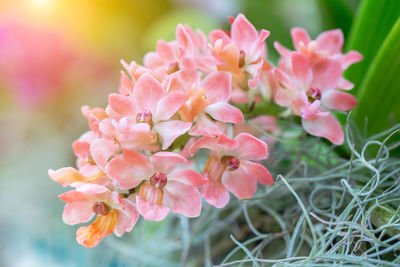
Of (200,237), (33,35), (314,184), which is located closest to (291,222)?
(314,184)

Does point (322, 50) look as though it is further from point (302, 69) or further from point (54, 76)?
point (54, 76)

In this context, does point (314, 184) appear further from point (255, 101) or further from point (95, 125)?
point (95, 125)

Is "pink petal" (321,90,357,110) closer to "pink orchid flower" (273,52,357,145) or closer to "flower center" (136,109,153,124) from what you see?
"pink orchid flower" (273,52,357,145)

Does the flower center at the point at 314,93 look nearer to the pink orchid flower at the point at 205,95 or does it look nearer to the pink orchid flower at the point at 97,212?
the pink orchid flower at the point at 205,95

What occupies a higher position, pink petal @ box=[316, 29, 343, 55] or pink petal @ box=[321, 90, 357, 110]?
pink petal @ box=[316, 29, 343, 55]

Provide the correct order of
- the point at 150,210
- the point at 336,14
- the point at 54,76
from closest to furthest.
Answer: the point at 150,210 → the point at 336,14 → the point at 54,76

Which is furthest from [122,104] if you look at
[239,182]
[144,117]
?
[239,182]

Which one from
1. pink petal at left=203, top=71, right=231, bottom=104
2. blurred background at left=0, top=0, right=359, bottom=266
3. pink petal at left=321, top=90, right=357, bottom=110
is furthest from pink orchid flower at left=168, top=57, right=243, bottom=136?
blurred background at left=0, top=0, right=359, bottom=266

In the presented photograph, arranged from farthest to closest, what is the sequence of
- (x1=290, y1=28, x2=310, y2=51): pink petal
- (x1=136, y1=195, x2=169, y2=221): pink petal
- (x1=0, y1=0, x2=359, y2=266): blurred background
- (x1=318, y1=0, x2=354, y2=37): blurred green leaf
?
(x1=0, y1=0, x2=359, y2=266): blurred background → (x1=318, y1=0, x2=354, y2=37): blurred green leaf → (x1=290, y1=28, x2=310, y2=51): pink petal → (x1=136, y1=195, x2=169, y2=221): pink petal
